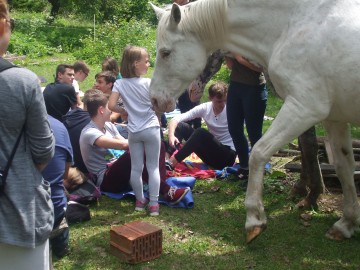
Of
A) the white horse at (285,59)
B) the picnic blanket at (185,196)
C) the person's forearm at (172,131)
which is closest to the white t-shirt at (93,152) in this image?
the picnic blanket at (185,196)

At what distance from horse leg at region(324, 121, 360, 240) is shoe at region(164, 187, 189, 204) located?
138cm

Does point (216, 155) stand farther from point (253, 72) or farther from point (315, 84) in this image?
point (315, 84)

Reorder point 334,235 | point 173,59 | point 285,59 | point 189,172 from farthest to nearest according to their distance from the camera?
point 189,172, point 334,235, point 173,59, point 285,59

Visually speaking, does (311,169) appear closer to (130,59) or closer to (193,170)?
(193,170)

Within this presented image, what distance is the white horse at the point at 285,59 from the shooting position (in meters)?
2.87

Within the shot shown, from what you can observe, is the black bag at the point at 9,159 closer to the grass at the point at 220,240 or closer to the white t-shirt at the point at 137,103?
the grass at the point at 220,240

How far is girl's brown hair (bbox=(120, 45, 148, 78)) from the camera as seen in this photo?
419cm

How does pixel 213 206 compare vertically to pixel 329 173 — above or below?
below

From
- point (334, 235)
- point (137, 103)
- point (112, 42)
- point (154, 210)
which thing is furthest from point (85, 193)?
point (112, 42)

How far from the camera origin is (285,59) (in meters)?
Result: 3.00

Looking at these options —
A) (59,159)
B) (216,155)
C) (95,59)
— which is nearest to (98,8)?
(95,59)

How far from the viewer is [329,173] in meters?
4.61

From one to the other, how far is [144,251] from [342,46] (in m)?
1.94

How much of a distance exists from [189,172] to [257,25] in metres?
2.56
